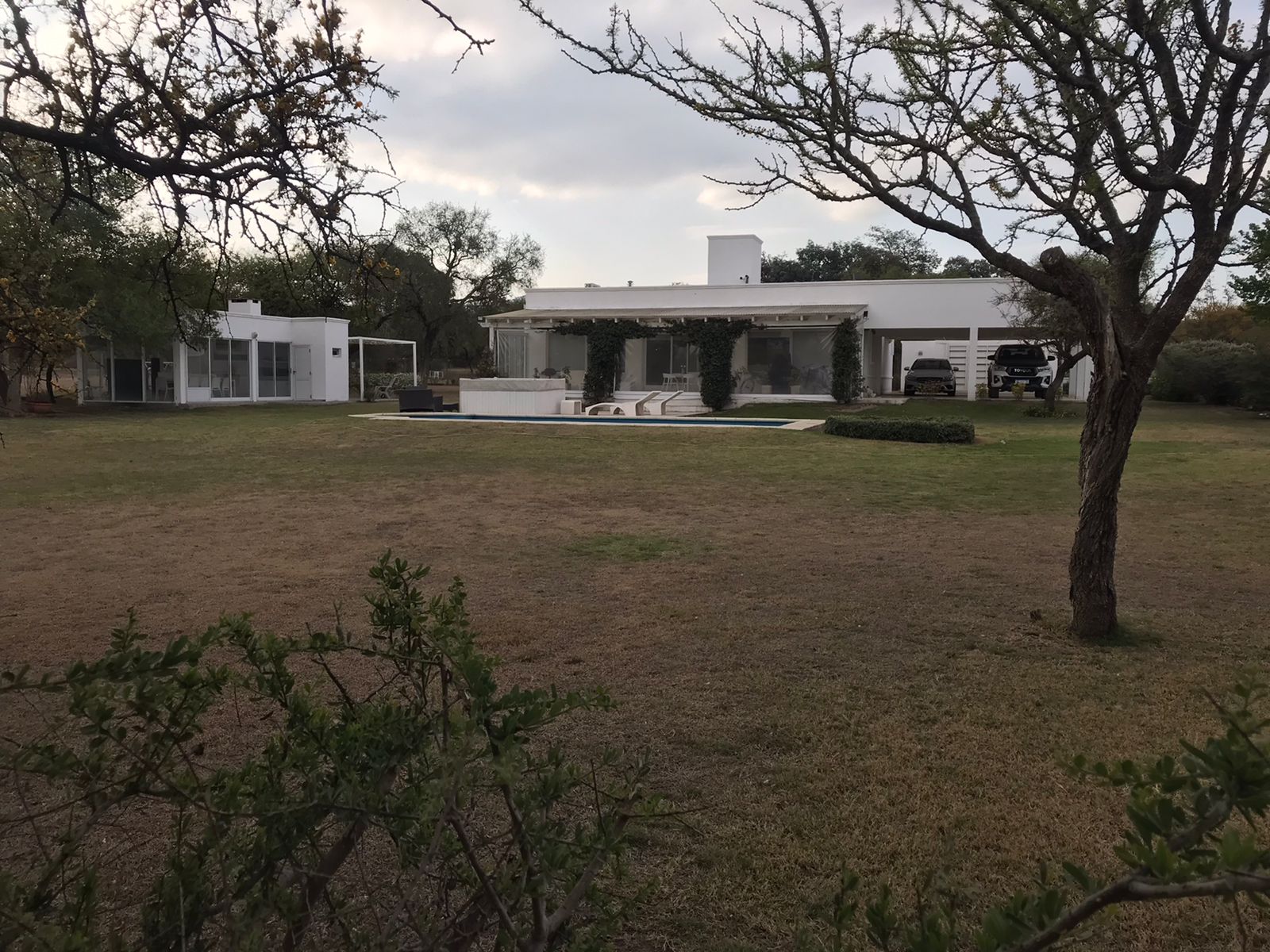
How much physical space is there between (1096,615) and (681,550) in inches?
153

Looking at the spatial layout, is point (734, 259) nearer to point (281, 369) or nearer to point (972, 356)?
point (972, 356)

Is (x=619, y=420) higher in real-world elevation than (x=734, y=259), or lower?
lower

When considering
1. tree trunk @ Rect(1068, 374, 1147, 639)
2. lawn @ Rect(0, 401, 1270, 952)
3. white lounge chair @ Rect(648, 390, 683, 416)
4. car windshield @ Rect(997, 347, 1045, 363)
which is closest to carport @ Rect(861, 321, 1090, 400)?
car windshield @ Rect(997, 347, 1045, 363)

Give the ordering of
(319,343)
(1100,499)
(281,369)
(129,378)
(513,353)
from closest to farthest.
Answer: (1100,499), (129,378), (513,353), (319,343), (281,369)

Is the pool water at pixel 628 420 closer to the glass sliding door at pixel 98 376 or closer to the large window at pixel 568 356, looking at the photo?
the large window at pixel 568 356

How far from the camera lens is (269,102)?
16.0ft

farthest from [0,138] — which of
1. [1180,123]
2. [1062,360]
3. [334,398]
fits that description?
[334,398]

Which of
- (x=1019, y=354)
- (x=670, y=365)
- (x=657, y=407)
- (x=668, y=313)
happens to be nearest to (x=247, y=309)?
(x=668, y=313)

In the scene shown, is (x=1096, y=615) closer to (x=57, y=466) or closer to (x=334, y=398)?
(x=57, y=466)

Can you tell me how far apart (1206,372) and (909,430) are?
16.6m

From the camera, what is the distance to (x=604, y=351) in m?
31.8

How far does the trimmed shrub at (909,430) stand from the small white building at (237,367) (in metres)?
20.1

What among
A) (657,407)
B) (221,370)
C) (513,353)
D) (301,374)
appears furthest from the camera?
(301,374)

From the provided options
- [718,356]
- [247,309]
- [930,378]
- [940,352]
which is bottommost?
[930,378]
